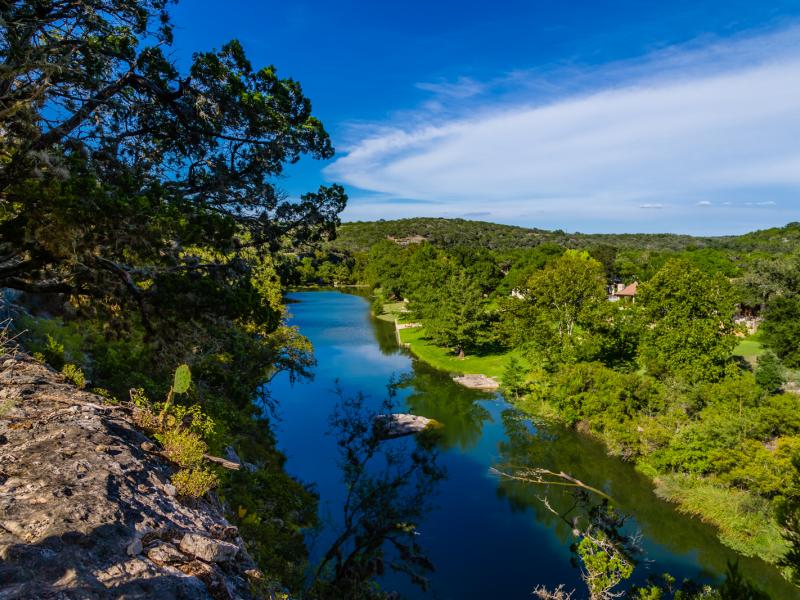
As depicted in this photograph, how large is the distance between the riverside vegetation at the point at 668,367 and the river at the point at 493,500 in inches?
44.4

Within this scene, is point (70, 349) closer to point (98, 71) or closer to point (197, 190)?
point (197, 190)

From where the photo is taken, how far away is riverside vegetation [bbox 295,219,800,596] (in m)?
18.0

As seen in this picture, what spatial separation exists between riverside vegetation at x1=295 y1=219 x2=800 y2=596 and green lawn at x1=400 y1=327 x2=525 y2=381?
0.18 meters

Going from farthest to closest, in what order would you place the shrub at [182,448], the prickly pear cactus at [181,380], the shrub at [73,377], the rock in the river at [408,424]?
the rock in the river at [408,424] < the shrub at [73,377] < the prickly pear cactus at [181,380] < the shrub at [182,448]

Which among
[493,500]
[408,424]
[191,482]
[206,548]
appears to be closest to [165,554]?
[206,548]

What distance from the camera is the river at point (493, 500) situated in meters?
16.0

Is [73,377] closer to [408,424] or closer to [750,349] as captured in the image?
[408,424]

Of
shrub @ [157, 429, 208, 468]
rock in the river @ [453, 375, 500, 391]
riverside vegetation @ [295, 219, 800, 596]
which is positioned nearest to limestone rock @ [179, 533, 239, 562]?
shrub @ [157, 429, 208, 468]

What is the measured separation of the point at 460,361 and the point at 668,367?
17533mm

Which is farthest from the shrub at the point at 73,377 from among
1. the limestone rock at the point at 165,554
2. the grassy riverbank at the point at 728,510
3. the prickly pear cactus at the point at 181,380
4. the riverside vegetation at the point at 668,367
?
the grassy riverbank at the point at 728,510

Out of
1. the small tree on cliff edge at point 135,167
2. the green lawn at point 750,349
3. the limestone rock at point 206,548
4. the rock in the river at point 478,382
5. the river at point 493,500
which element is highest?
the small tree on cliff edge at point 135,167

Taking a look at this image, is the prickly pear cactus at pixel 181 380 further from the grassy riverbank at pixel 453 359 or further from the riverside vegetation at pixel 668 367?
the grassy riverbank at pixel 453 359

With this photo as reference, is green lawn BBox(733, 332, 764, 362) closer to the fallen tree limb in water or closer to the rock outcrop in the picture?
the fallen tree limb in water

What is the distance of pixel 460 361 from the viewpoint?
141ft
